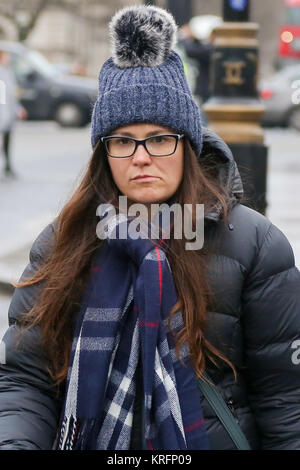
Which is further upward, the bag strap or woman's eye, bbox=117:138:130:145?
woman's eye, bbox=117:138:130:145

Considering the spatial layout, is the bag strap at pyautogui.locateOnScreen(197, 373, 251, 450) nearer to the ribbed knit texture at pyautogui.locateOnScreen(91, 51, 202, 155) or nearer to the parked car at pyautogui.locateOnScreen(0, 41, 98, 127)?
the ribbed knit texture at pyautogui.locateOnScreen(91, 51, 202, 155)

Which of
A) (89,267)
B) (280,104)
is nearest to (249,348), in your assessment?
(89,267)

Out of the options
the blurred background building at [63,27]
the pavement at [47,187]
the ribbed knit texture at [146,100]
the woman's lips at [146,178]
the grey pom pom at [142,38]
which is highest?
the blurred background building at [63,27]

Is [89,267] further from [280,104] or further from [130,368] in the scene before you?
[280,104]

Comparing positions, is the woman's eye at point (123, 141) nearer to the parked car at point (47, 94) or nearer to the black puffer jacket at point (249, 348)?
the black puffer jacket at point (249, 348)

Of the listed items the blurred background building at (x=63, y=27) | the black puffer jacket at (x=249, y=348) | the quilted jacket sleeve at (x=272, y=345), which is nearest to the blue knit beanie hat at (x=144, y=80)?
the black puffer jacket at (x=249, y=348)

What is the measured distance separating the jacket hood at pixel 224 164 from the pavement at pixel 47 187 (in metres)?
0.37

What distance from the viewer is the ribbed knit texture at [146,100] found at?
234 cm

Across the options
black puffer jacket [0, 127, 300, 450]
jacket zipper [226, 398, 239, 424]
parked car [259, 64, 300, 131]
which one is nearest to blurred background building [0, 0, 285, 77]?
parked car [259, 64, 300, 131]

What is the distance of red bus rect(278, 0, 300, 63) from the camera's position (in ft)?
101

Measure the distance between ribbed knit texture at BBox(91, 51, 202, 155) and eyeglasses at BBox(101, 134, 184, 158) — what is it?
36mm

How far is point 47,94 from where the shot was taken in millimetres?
23656

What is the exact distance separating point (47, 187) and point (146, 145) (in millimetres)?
9894
